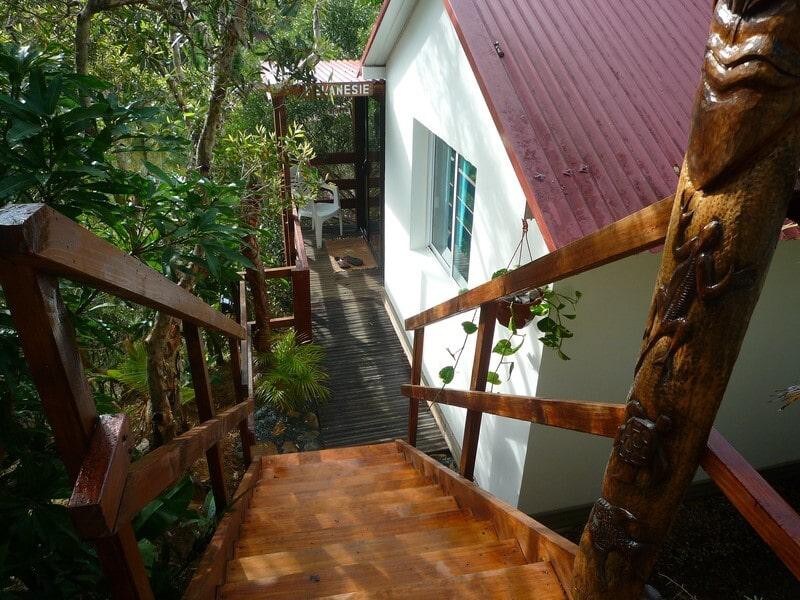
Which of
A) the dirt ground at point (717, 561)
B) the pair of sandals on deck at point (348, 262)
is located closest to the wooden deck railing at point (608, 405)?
the dirt ground at point (717, 561)

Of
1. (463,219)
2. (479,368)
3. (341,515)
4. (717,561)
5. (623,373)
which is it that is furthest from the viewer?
(463,219)

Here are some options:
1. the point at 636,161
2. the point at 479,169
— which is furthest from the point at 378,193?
the point at 636,161

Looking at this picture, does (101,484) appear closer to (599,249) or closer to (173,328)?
(599,249)

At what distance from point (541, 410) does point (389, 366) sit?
4.72 meters

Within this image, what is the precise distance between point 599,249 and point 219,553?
1.71m

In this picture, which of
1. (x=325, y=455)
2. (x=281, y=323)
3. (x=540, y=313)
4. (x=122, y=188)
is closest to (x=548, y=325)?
(x=540, y=313)

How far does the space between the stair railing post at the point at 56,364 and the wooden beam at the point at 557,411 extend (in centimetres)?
103

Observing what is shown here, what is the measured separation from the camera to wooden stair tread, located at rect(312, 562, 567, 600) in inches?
66.9

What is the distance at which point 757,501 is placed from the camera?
0.97 meters

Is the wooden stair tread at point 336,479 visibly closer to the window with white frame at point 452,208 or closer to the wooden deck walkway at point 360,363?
the wooden deck walkway at point 360,363

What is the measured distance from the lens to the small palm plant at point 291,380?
565 cm

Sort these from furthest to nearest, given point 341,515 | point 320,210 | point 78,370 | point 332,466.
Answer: point 320,210 → point 332,466 → point 341,515 → point 78,370

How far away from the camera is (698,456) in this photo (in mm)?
1055

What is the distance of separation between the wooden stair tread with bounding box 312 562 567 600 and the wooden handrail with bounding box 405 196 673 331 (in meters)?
0.87
